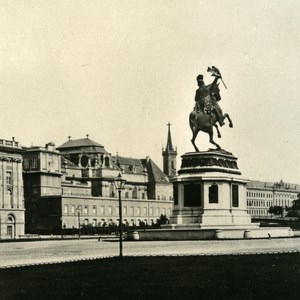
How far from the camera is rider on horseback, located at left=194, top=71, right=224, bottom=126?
51.9m

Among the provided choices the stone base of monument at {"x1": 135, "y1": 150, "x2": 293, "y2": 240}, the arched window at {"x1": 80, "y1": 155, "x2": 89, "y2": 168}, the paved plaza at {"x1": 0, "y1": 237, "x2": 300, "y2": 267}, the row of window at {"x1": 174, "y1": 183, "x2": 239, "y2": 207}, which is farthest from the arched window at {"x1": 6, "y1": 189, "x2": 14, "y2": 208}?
the paved plaza at {"x1": 0, "y1": 237, "x2": 300, "y2": 267}

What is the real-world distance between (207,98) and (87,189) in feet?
240

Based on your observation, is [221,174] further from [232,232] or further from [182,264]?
[182,264]

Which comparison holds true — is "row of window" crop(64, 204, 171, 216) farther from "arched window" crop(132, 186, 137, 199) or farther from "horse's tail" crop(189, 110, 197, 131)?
"horse's tail" crop(189, 110, 197, 131)

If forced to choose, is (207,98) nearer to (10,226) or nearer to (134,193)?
(10,226)

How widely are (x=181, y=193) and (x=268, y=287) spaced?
111 feet

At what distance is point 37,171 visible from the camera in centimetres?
10944

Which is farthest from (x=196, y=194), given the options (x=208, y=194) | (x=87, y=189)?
(x=87, y=189)

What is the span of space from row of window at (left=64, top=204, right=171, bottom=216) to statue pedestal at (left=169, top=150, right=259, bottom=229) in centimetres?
5582

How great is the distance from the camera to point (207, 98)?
5191cm

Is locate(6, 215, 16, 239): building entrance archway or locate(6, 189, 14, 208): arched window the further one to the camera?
locate(6, 189, 14, 208): arched window

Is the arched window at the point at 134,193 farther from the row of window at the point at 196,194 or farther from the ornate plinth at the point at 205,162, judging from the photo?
the row of window at the point at 196,194

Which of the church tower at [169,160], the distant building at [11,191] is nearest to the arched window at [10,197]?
the distant building at [11,191]

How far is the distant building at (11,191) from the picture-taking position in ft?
301
